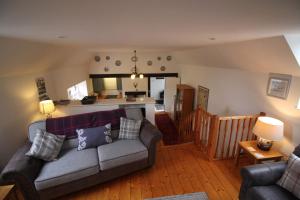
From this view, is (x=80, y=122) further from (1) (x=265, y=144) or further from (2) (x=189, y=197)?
(1) (x=265, y=144)

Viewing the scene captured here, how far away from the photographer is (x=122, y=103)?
3.41 m

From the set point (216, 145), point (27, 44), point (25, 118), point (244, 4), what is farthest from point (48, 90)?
point (244, 4)

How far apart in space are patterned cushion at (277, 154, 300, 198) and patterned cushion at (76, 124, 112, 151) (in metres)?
2.38

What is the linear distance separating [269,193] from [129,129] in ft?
6.78

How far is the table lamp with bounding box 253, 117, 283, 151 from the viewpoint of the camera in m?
2.19

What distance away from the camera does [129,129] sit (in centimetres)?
280

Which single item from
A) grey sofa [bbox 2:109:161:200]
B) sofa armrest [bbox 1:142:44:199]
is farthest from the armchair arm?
sofa armrest [bbox 1:142:44:199]

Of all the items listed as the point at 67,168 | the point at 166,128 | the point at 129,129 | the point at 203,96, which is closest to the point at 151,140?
the point at 129,129

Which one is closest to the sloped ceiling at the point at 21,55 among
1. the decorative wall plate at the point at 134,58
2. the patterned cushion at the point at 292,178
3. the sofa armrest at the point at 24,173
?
the sofa armrest at the point at 24,173

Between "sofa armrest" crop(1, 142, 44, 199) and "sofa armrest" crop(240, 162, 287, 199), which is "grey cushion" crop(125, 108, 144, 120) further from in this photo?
"sofa armrest" crop(240, 162, 287, 199)

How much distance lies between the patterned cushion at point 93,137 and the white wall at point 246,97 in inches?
112

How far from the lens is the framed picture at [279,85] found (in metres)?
2.37

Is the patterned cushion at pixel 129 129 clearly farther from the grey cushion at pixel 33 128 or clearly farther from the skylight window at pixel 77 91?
the skylight window at pixel 77 91

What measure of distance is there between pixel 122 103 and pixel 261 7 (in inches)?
113
